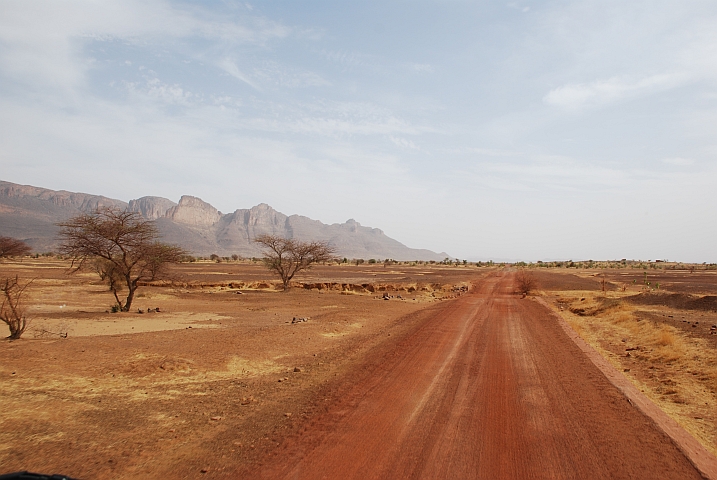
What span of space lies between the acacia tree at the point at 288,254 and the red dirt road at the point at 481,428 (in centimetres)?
3245

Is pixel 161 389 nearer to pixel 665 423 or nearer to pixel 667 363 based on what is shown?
pixel 665 423

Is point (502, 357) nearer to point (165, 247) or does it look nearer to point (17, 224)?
point (165, 247)

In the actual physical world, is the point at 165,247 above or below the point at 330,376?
above

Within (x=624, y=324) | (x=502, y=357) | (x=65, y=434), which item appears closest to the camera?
(x=65, y=434)

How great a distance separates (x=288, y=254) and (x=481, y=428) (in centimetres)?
3932

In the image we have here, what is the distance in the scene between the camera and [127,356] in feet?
39.1

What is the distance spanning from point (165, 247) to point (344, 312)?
496 inches

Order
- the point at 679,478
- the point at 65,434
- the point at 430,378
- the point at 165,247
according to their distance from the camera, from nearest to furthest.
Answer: the point at 679,478 → the point at 65,434 → the point at 430,378 → the point at 165,247

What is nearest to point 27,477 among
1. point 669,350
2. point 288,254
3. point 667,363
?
point 667,363

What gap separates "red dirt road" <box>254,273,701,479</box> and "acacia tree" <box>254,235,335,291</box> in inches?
1278

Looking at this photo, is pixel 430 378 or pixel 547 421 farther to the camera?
pixel 430 378

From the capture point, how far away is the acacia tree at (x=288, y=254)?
1706 inches

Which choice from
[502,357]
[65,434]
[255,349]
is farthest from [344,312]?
[65,434]

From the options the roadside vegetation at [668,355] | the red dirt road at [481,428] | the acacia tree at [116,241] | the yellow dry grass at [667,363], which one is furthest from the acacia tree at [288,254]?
the red dirt road at [481,428]
